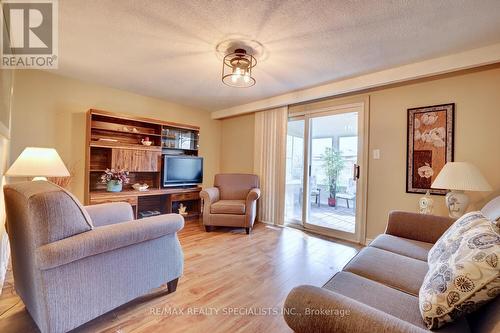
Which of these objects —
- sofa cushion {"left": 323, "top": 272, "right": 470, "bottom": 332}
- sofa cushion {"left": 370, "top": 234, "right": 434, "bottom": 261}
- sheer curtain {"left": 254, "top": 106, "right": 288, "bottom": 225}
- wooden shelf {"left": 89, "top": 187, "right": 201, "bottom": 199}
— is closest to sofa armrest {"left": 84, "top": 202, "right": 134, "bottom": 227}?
wooden shelf {"left": 89, "top": 187, "right": 201, "bottom": 199}

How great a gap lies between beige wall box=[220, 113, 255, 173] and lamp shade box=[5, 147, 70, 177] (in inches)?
117

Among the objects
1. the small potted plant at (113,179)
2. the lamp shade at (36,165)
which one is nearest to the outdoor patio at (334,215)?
the small potted plant at (113,179)

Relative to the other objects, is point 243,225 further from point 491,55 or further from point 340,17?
point 491,55

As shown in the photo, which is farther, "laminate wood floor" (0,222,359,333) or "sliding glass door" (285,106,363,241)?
"sliding glass door" (285,106,363,241)

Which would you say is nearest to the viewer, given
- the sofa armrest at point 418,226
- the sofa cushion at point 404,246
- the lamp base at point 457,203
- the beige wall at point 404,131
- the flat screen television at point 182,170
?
the sofa cushion at point 404,246

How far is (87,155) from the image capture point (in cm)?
321

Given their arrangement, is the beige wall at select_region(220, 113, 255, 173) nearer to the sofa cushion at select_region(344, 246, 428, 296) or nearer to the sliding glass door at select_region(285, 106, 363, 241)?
the sliding glass door at select_region(285, 106, 363, 241)

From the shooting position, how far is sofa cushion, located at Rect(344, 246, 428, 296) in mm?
1237

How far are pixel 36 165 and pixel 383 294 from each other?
2.85 m

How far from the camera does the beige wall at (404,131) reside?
7.46 feet

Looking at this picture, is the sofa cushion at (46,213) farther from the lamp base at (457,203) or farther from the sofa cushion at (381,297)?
the lamp base at (457,203)

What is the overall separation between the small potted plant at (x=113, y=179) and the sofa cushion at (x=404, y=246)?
10.9 ft

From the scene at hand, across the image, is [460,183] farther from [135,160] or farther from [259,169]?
[135,160]

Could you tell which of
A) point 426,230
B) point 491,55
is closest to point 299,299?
point 426,230
